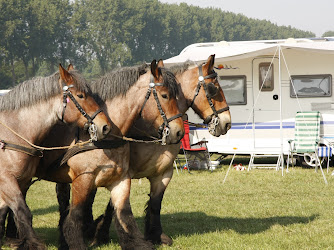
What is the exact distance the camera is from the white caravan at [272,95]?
14320mm

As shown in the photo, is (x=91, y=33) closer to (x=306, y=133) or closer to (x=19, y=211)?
(x=306, y=133)

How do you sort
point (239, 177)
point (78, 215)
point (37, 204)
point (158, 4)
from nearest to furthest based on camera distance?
point (78, 215), point (37, 204), point (239, 177), point (158, 4)

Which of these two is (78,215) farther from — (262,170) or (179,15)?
(179,15)

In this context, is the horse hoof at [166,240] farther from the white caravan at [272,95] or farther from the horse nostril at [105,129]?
the white caravan at [272,95]

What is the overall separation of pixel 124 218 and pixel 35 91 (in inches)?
61.4

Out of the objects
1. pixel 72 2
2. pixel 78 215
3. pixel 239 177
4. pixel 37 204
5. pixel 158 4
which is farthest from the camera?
pixel 158 4

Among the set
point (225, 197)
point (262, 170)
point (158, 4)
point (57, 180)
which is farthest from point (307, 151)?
point (158, 4)

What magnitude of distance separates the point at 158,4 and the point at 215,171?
68302 mm

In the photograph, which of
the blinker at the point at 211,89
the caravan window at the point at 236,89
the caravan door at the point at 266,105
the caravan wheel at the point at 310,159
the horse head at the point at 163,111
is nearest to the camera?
the horse head at the point at 163,111

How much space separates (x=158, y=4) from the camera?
262ft

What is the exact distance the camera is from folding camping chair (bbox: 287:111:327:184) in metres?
13.5

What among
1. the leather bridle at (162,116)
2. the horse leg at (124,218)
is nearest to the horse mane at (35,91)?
the leather bridle at (162,116)

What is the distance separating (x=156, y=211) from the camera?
6773 mm

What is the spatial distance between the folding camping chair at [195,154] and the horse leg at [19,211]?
27.4 ft
